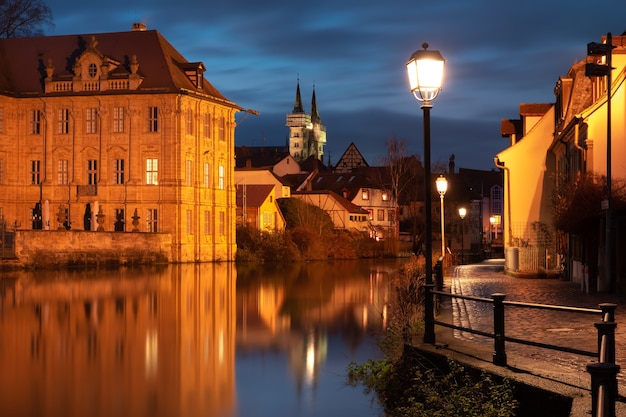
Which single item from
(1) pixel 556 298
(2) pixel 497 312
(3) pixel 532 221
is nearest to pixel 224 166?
(3) pixel 532 221

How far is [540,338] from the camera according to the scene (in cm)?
1511

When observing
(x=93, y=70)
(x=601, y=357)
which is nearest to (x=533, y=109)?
(x=601, y=357)

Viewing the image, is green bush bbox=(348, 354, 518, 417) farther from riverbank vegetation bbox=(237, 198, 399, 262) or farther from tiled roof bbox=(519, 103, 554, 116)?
riverbank vegetation bbox=(237, 198, 399, 262)

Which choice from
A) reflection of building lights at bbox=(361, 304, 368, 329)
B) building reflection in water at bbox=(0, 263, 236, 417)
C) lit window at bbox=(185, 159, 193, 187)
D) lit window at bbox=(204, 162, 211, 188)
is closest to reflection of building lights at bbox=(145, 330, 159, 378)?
building reflection in water at bbox=(0, 263, 236, 417)

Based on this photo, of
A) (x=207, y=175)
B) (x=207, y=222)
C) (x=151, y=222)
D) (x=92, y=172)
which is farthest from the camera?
(x=207, y=175)

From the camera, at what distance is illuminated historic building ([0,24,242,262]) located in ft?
222

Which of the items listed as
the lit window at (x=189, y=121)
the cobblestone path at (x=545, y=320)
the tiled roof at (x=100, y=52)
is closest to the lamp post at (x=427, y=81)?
the cobblestone path at (x=545, y=320)

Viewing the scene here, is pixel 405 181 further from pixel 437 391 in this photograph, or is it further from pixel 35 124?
pixel 437 391

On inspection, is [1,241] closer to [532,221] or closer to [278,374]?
[532,221]

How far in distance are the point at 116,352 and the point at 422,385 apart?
911 cm

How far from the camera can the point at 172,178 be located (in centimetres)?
6762

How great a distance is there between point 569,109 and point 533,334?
65.7ft

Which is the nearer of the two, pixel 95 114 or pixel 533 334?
pixel 533 334

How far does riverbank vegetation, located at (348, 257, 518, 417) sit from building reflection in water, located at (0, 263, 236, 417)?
237 centimetres
